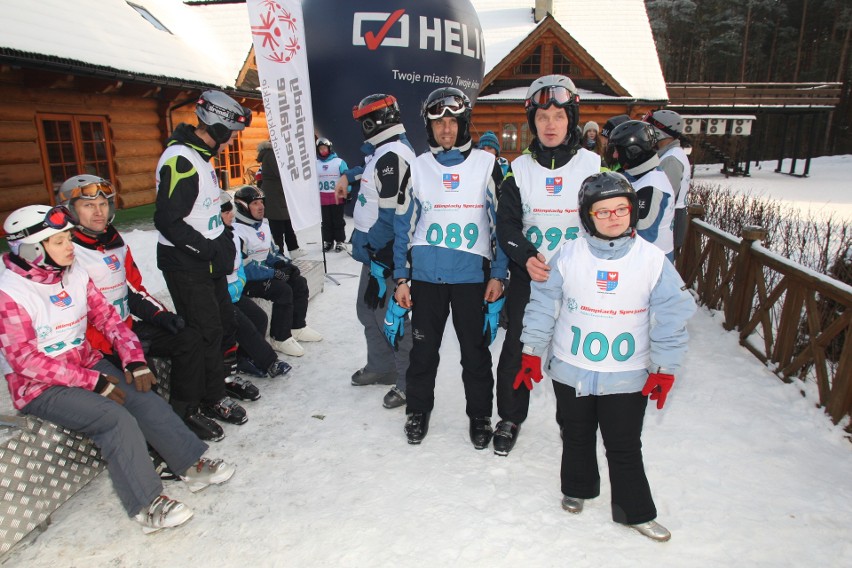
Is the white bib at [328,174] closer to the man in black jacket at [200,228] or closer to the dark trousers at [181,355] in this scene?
the man in black jacket at [200,228]

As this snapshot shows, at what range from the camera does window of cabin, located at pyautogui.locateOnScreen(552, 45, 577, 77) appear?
1877 centimetres

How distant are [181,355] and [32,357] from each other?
0.90 metres

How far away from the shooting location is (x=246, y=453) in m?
3.40

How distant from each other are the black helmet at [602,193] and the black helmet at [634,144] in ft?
4.45

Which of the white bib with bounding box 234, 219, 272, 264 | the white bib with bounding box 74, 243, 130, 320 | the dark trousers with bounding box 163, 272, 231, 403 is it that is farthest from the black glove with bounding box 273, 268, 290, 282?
the white bib with bounding box 74, 243, 130, 320

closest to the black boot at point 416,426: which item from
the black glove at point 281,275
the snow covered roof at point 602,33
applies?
the black glove at point 281,275

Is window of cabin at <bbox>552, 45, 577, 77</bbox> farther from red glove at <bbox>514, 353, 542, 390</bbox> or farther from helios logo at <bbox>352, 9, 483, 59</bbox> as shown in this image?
red glove at <bbox>514, 353, 542, 390</bbox>

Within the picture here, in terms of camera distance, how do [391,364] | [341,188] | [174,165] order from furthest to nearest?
[341,188] < [391,364] < [174,165]

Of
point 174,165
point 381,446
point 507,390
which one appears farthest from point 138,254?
point 507,390

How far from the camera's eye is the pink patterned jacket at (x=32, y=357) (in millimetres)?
2535

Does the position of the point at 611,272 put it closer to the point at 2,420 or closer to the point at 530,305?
the point at 530,305

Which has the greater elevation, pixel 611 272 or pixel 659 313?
pixel 611 272

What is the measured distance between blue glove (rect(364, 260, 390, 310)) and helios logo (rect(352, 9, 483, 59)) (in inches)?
278

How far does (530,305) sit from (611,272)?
44 centimetres
